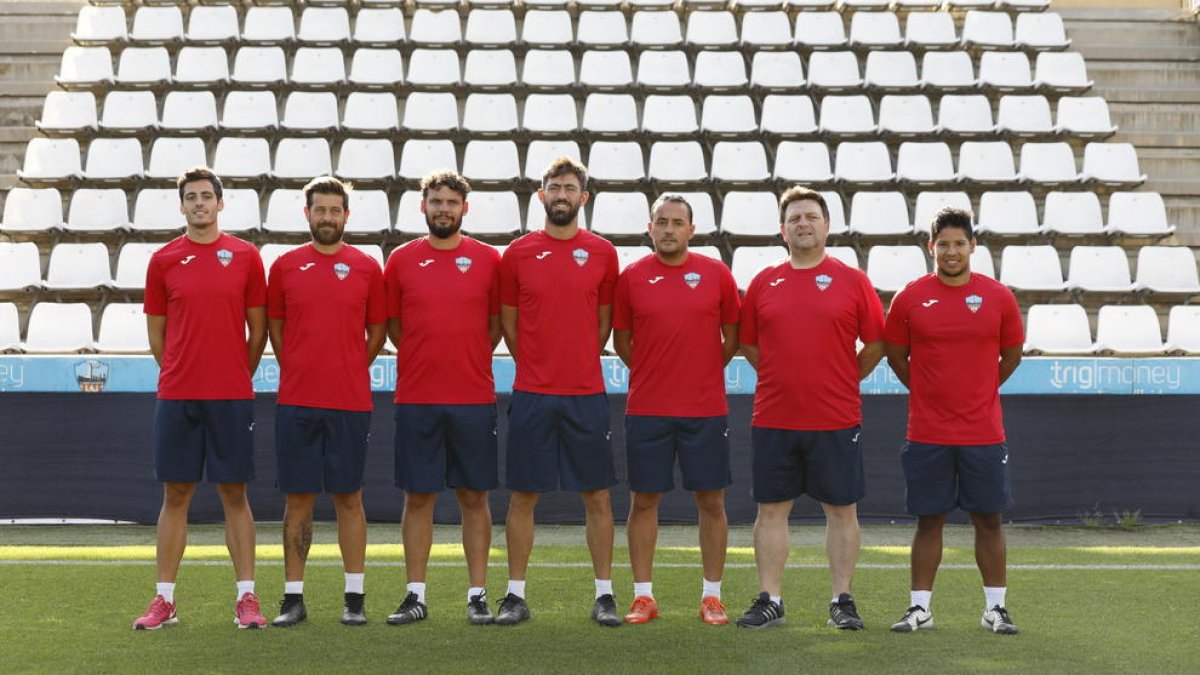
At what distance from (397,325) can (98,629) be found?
1749mm

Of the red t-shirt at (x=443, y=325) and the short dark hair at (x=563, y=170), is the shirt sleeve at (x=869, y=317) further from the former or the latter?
the red t-shirt at (x=443, y=325)

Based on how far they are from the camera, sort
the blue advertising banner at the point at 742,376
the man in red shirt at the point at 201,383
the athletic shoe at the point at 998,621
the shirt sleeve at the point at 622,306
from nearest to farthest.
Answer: the athletic shoe at the point at 998,621 < the man in red shirt at the point at 201,383 < the shirt sleeve at the point at 622,306 < the blue advertising banner at the point at 742,376

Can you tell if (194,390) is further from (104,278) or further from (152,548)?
(104,278)

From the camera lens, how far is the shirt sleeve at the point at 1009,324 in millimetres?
5500

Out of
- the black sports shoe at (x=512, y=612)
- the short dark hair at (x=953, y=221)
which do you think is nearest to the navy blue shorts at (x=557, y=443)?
the black sports shoe at (x=512, y=612)

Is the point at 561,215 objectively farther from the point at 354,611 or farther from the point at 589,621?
the point at 354,611

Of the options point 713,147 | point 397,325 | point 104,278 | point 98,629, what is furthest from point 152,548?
point 713,147

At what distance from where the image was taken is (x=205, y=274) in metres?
5.48

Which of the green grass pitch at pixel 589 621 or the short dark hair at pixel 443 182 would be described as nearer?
the green grass pitch at pixel 589 621

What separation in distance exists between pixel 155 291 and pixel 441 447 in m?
1.37

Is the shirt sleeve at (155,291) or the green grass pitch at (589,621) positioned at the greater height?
the shirt sleeve at (155,291)

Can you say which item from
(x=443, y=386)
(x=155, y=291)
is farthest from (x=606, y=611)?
(x=155, y=291)

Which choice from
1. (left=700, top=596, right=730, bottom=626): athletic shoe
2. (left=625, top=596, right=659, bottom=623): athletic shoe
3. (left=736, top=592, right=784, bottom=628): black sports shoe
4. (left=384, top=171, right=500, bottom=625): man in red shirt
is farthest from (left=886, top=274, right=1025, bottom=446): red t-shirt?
(left=384, top=171, right=500, bottom=625): man in red shirt

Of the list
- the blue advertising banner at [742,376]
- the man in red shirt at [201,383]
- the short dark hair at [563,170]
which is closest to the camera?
the man in red shirt at [201,383]
